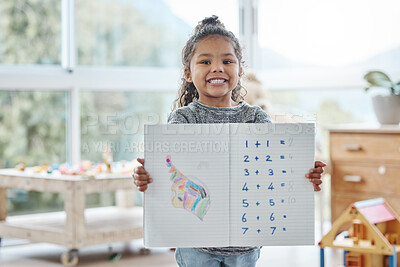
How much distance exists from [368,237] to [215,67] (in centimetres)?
127

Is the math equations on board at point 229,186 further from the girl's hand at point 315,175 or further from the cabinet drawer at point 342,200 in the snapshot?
the cabinet drawer at point 342,200

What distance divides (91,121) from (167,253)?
0.92 meters

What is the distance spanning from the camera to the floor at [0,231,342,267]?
2684mm

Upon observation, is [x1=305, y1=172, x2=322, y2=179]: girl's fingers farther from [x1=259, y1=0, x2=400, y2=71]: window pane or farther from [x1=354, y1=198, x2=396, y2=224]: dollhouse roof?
[x1=259, y1=0, x2=400, y2=71]: window pane

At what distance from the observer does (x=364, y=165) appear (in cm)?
278

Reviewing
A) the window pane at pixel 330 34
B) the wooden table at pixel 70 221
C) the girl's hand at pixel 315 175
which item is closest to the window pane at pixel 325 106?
the window pane at pixel 330 34

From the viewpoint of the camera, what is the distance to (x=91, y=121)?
3.24m

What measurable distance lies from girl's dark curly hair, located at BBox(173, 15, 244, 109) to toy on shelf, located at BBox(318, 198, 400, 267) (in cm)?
94

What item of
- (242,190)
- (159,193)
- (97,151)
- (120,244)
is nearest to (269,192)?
(242,190)

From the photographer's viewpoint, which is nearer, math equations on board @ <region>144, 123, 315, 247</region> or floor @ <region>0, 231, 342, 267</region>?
math equations on board @ <region>144, 123, 315, 247</region>

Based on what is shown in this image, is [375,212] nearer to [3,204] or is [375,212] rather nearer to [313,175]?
[313,175]

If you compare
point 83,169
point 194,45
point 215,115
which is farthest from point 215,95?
point 83,169

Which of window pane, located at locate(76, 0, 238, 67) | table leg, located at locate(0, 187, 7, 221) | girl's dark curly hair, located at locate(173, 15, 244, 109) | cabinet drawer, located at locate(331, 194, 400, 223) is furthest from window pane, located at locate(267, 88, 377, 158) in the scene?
girl's dark curly hair, located at locate(173, 15, 244, 109)

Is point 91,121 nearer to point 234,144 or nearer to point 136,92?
point 136,92
